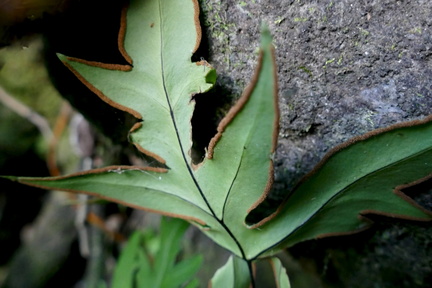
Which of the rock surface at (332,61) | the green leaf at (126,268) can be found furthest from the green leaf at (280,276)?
the green leaf at (126,268)

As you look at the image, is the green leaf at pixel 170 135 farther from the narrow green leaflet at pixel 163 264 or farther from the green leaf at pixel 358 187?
the narrow green leaflet at pixel 163 264

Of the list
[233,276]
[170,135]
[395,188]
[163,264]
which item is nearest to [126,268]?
[163,264]

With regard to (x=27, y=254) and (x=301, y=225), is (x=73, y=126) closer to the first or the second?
(x=27, y=254)

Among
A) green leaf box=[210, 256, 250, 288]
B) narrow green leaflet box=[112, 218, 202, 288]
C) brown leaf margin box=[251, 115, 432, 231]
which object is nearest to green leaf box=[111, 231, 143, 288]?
narrow green leaflet box=[112, 218, 202, 288]

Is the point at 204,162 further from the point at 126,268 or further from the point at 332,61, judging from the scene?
the point at 126,268

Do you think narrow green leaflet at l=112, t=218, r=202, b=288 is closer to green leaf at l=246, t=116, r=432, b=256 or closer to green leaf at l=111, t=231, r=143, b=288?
green leaf at l=111, t=231, r=143, b=288

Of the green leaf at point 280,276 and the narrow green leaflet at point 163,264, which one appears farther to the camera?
the narrow green leaflet at point 163,264
